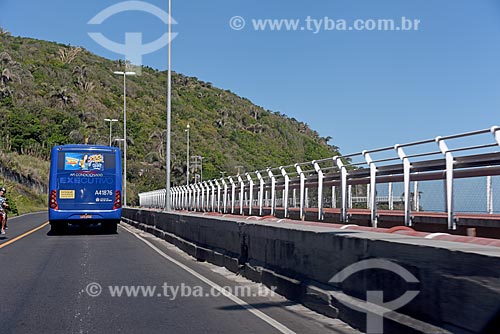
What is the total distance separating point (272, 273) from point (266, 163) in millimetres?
88461

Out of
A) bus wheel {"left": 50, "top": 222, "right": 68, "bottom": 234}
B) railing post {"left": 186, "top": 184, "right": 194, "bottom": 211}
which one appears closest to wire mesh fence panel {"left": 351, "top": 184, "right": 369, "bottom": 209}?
bus wheel {"left": 50, "top": 222, "right": 68, "bottom": 234}

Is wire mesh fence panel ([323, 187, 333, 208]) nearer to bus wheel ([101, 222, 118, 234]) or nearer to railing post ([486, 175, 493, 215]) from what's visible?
railing post ([486, 175, 493, 215])

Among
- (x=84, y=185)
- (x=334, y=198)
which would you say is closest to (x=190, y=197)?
(x=84, y=185)

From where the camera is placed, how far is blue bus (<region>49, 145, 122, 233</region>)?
87.4 feet

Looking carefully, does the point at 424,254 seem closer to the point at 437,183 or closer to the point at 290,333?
the point at 290,333

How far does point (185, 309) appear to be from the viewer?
31.2 ft

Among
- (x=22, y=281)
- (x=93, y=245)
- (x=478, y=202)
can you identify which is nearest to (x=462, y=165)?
(x=478, y=202)

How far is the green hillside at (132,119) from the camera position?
9994 cm

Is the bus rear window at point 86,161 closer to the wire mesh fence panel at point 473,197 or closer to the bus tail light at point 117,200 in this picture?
the bus tail light at point 117,200

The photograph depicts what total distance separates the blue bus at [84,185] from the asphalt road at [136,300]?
9.76 m

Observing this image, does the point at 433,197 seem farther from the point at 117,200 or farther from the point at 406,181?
the point at 117,200
